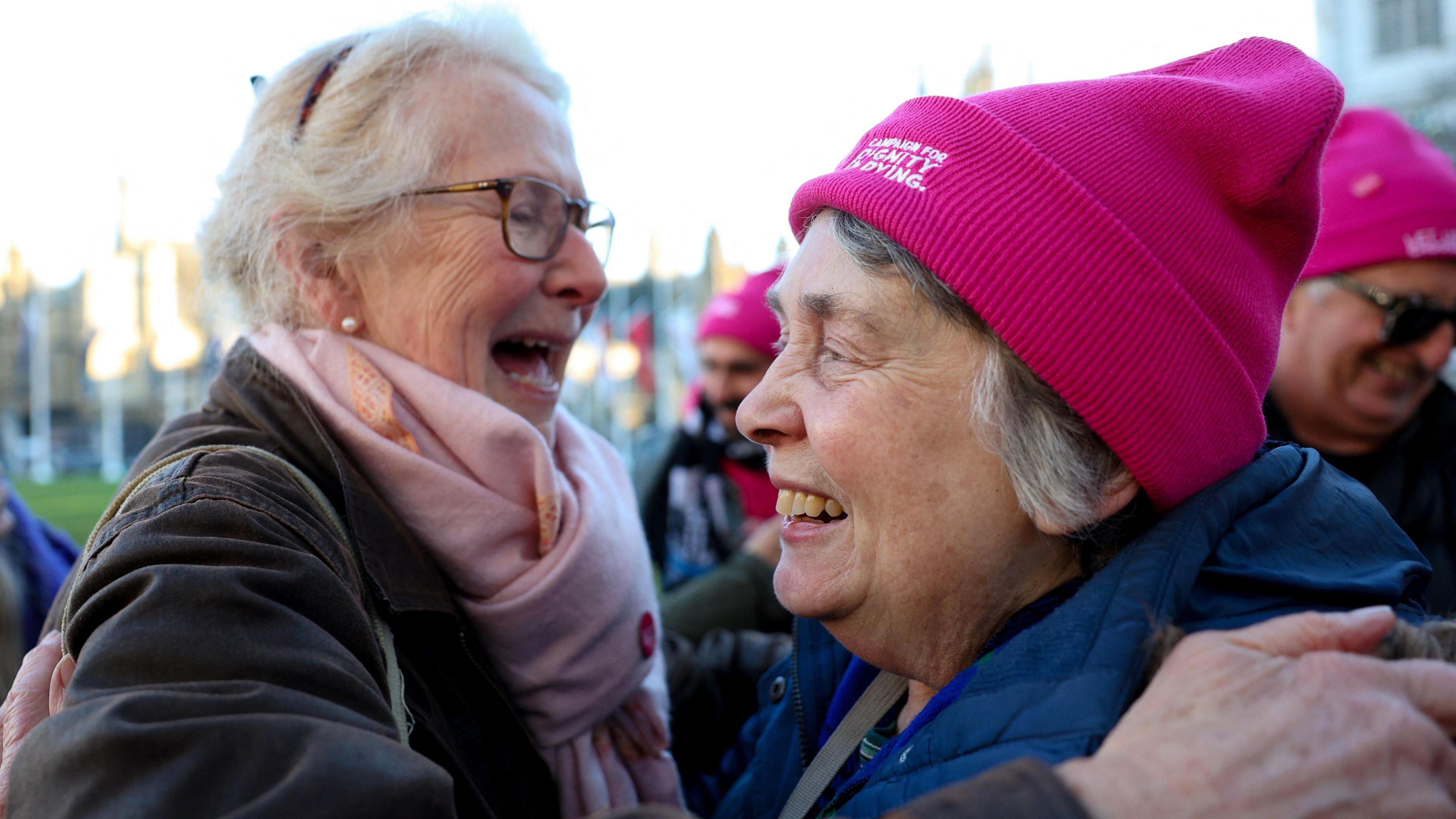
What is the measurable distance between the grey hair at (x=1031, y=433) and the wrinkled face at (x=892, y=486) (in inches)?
0.9

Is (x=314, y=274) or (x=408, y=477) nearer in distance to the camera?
(x=408, y=477)

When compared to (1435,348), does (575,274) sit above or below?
above

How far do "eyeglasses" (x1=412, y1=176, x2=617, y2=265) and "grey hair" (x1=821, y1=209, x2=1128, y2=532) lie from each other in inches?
42.7

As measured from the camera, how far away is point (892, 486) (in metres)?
1.59

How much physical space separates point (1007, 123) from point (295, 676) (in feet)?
4.32

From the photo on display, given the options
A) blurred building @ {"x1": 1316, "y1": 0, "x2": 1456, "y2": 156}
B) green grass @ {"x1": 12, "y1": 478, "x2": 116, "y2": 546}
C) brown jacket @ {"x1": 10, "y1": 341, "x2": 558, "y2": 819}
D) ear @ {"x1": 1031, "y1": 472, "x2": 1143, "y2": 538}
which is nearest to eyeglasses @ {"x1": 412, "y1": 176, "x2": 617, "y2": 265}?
brown jacket @ {"x1": 10, "y1": 341, "x2": 558, "y2": 819}

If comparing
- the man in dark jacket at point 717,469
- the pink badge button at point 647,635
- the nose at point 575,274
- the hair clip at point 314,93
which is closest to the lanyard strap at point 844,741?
the pink badge button at point 647,635

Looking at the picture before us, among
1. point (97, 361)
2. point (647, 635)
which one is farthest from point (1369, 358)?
point (97, 361)

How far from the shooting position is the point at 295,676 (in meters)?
1.24

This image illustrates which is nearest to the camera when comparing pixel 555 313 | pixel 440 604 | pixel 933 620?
pixel 933 620

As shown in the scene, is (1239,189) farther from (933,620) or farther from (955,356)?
(933,620)

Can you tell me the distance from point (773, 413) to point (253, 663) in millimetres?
911

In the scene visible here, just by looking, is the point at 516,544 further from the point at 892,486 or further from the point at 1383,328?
the point at 1383,328

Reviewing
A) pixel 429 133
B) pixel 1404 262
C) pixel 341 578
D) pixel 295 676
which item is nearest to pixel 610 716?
pixel 341 578
